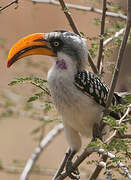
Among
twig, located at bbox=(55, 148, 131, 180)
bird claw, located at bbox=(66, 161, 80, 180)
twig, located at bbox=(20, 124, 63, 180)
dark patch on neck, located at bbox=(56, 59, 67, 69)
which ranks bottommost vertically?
twig, located at bbox=(20, 124, 63, 180)

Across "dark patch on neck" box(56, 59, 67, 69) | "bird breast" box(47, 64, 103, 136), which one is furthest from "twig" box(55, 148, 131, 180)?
"dark patch on neck" box(56, 59, 67, 69)

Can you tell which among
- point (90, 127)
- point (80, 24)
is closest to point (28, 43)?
point (90, 127)

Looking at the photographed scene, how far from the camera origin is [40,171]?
4.52 metres

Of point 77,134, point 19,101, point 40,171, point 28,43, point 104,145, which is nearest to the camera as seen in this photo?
point 104,145

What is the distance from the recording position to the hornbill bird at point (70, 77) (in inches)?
117

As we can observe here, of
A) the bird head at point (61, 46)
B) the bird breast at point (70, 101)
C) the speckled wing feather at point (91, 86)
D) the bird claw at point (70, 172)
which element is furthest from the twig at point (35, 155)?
the bird head at point (61, 46)

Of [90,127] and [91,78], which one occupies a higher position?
[91,78]

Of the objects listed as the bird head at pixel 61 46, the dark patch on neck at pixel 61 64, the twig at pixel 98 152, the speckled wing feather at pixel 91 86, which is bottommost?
the twig at pixel 98 152

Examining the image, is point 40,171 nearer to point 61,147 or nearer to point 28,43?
point 28,43

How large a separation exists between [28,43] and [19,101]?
222 centimetres

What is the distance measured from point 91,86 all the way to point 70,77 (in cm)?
15

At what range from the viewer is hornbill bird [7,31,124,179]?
2963 millimetres

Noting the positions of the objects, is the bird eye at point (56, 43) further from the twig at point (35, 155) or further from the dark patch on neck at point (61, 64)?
the twig at point (35, 155)

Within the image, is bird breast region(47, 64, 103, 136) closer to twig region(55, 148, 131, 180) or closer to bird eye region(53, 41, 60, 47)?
bird eye region(53, 41, 60, 47)
